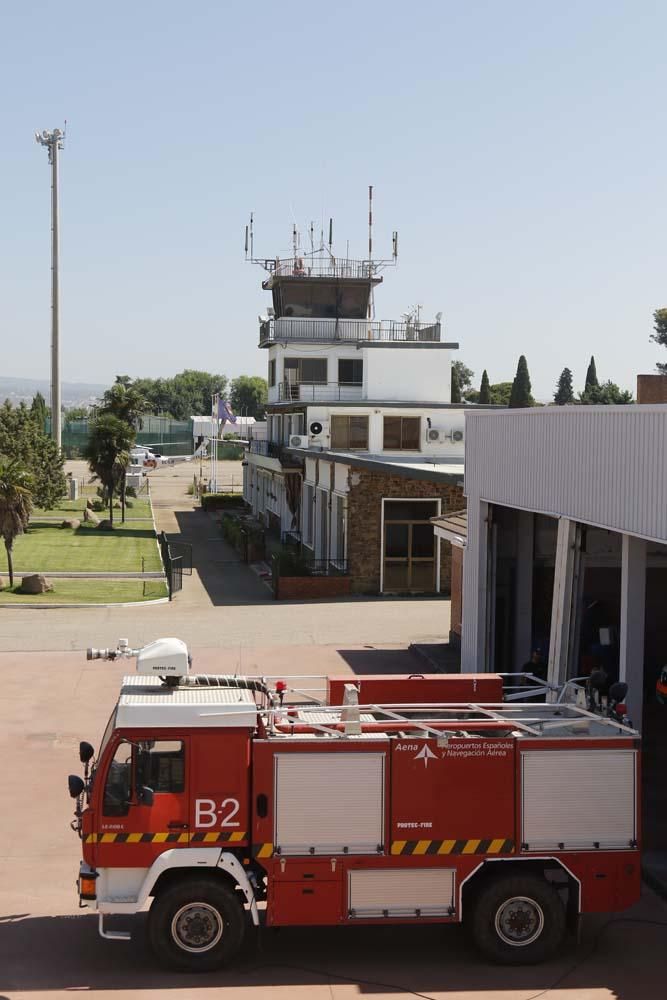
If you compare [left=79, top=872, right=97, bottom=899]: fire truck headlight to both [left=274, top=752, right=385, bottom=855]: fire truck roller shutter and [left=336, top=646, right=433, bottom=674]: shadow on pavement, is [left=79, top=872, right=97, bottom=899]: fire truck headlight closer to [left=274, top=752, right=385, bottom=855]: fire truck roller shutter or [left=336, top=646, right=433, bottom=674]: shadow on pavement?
[left=274, top=752, right=385, bottom=855]: fire truck roller shutter

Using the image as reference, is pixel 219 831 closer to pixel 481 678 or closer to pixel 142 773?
pixel 142 773

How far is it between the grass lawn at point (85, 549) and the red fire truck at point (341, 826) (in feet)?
92.0

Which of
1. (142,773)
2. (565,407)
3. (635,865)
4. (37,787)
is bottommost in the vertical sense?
(37,787)

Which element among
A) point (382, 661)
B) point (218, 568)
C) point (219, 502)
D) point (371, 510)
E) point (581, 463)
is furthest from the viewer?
point (219, 502)

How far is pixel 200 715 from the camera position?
399 inches

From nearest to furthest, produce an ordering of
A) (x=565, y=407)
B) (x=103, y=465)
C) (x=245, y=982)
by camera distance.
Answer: (x=245, y=982), (x=565, y=407), (x=103, y=465)

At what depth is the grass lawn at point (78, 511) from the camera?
56938 mm

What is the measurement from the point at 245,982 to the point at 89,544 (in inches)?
1466

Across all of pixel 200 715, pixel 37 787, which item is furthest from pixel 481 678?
pixel 37 787

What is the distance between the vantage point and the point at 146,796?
1000cm

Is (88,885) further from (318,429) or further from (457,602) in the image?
(318,429)

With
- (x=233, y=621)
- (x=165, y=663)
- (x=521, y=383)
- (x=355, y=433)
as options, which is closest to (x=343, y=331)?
(x=355, y=433)

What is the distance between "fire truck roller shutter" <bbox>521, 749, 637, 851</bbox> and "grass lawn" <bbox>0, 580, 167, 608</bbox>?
2343cm

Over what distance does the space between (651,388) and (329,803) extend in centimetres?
1034
